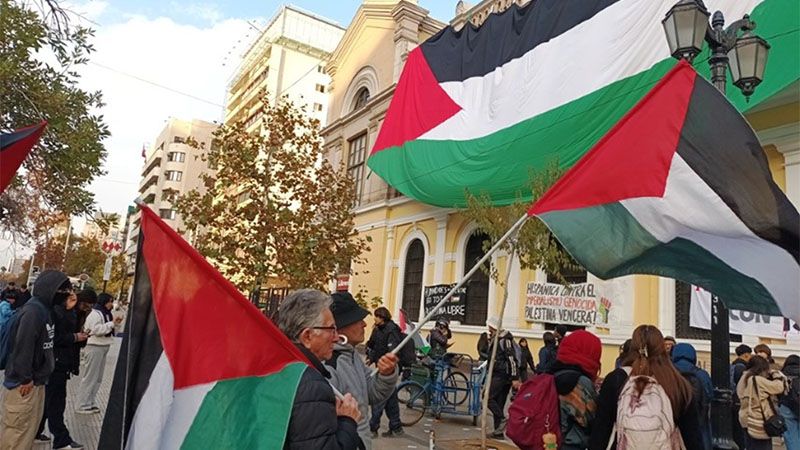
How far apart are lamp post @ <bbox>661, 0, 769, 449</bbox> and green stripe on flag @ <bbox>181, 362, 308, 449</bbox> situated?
12.8ft

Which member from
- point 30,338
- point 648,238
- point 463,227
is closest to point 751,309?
point 648,238

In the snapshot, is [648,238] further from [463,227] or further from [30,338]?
[463,227]

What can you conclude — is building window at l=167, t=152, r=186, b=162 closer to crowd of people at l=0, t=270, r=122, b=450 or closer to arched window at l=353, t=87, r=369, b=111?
arched window at l=353, t=87, r=369, b=111

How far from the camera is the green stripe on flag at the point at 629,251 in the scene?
336 cm

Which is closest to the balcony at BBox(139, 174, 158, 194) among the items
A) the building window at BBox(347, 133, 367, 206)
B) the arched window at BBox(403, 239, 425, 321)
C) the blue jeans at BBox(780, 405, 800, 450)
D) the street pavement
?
the building window at BBox(347, 133, 367, 206)

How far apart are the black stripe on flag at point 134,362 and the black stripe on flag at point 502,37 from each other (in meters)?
11.8

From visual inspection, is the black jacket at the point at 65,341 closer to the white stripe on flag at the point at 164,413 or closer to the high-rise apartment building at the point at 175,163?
the white stripe on flag at the point at 164,413

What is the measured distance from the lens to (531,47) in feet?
46.7

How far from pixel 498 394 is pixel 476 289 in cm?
912

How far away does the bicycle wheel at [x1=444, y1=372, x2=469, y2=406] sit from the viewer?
10156mm

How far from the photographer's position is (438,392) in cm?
1005

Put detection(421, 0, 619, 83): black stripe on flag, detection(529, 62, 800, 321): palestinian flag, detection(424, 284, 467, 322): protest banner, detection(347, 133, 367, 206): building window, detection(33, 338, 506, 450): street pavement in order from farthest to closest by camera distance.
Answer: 1. detection(347, 133, 367, 206): building window
2. detection(424, 284, 467, 322): protest banner
3. detection(421, 0, 619, 83): black stripe on flag
4. detection(33, 338, 506, 450): street pavement
5. detection(529, 62, 800, 321): palestinian flag

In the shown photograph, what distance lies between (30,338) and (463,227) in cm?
1543

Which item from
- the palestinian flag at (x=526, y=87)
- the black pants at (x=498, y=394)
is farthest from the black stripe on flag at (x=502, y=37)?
the black pants at (x=498, y=394)
